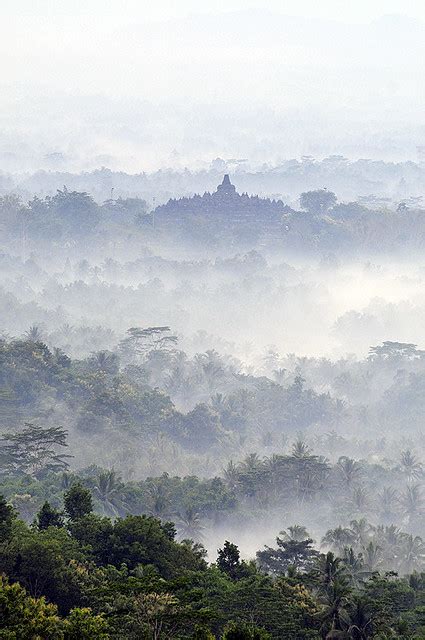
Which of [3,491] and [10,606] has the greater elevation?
[10,606]

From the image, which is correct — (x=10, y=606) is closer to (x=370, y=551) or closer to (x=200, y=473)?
(x=370, y=551)

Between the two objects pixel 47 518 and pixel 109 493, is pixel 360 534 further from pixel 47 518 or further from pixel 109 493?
pixel 47 518

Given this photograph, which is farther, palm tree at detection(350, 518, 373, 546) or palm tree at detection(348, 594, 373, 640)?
palm tree at detection(350, 518, 373, 546)

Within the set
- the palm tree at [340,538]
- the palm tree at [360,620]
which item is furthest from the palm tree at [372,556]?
the palm tree at [360,620]

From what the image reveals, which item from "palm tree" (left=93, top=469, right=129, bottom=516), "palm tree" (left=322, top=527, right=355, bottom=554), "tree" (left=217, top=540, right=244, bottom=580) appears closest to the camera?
"tree" (left=217, top=540, right=244, bottom=580)

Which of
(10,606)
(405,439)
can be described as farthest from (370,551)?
(405,439)

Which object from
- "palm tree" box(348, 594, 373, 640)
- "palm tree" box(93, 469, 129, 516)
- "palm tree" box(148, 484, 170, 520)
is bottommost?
"palm tree" box(148, 484, 170, 520)

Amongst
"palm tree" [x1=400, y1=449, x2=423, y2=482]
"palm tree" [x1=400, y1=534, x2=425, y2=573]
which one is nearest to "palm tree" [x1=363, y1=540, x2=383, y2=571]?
"palm tree" [x1=400, y1=534, x2=425, y2=573]

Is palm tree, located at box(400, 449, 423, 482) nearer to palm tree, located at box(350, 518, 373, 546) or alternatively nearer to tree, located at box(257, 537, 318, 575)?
palm tree, located at box(350, 518, 373, 546)

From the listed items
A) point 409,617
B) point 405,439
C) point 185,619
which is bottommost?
point 405,439

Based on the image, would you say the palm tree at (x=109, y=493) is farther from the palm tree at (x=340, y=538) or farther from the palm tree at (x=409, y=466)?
the palm tree at (x=409, y=466)

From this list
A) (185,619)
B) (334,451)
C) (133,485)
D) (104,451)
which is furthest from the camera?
(334,451)
